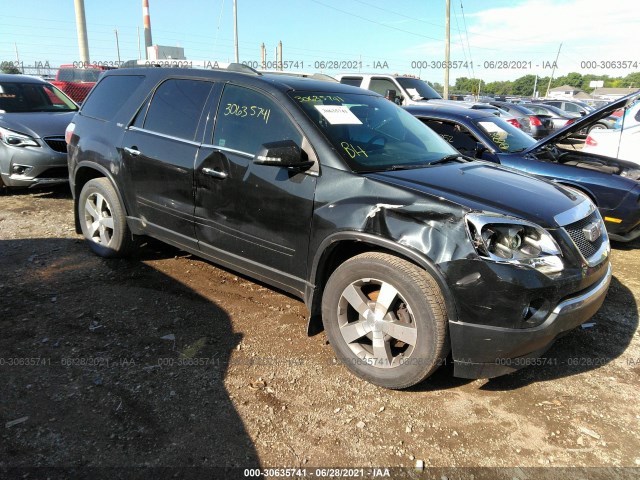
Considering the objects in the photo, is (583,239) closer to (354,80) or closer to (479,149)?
(479,149)

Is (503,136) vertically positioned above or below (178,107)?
below

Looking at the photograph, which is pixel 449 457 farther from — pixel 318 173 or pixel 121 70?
pixel 121 70

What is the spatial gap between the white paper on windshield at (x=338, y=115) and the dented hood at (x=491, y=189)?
0.57m

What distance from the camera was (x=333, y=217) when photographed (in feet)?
9.44

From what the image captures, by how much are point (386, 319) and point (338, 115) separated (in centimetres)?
148

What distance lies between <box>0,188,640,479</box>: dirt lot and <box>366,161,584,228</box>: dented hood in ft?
3.66

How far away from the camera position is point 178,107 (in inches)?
153

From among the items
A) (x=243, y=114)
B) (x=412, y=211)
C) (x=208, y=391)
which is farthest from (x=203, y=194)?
(x=412, y=211)

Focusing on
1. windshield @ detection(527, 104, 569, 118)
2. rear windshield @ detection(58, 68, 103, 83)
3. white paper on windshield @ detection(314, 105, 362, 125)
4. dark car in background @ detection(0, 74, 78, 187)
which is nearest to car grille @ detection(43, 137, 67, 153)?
dark car in background @ detection(0, 74, 78, 187)

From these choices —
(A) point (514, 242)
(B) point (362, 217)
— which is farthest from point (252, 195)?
(A) point (514, 242)

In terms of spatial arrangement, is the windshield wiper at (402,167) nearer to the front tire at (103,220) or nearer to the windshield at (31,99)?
the front tire at (103,220)

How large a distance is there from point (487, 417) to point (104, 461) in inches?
79.5

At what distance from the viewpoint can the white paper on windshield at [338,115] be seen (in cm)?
326

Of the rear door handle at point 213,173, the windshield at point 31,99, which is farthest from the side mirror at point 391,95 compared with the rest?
the rear door handle at point 213,173
